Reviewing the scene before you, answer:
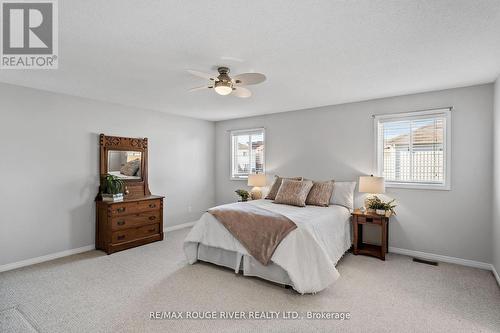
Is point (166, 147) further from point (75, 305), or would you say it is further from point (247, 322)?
point (247, 322)

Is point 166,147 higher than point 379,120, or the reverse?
point 379,120

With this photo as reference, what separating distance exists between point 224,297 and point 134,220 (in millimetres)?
2387

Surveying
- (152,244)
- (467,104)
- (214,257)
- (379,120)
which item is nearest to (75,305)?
(214,257)

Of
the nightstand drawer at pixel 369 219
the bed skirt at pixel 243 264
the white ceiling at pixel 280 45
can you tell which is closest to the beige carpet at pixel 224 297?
the bed skirt at pixel 243 264

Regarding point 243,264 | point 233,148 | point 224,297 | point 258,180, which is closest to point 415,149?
point 258,180

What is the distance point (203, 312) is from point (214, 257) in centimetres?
110

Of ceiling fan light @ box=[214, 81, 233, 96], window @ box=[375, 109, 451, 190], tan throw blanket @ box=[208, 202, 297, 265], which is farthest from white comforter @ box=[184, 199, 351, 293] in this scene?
ceiling fan light @ box=[214, 81, 233, 96]

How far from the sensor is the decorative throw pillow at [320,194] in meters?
4.13

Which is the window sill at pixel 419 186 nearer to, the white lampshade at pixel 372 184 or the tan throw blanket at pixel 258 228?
the white lampshade at pixel 372 184

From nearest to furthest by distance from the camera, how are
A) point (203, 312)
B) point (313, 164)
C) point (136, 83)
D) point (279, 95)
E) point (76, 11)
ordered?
point (76, 11), point (203, 312), point (136, 83), point (279, 95), point (313, 164)

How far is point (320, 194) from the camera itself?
4191mm

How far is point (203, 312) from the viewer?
245 centimetres

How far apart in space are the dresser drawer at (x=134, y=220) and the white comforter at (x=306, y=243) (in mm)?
1251

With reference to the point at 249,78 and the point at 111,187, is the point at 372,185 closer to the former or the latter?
the point at 249,78
